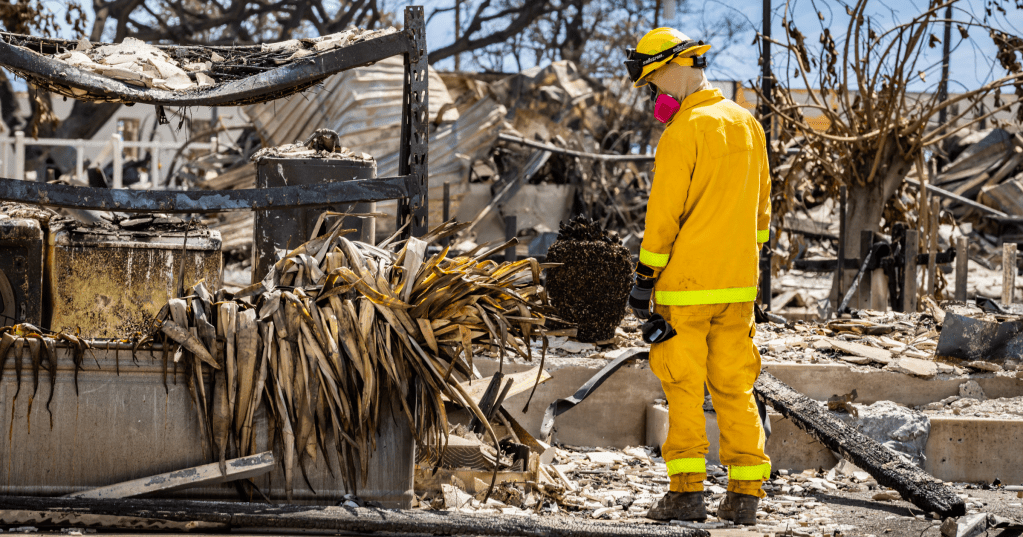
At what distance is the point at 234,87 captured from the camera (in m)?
3.72

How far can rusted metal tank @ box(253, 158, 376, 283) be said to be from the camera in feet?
16.8

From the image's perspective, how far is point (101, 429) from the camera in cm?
324

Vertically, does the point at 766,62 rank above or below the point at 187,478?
above

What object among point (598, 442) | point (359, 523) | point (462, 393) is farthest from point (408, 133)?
point (598, 442)

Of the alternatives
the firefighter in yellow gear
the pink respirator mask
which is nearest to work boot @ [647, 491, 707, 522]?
the firefighter in yellow gear

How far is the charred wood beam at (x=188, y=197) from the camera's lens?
3.51m

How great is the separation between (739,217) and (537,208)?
35.6 feet

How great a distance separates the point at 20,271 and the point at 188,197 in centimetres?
150

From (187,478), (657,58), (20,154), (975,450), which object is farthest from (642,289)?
(20,154)

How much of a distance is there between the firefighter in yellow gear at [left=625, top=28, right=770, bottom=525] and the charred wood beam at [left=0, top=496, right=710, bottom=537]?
0.61 m

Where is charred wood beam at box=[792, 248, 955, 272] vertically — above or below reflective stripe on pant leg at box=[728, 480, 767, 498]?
above

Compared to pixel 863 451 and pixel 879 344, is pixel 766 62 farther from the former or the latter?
pixel 863 451

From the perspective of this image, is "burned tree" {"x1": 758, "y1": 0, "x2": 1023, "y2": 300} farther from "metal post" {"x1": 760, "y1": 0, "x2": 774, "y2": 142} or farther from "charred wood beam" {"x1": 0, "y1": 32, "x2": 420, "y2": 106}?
"charred wood beam" {"x1": 0, "y1": 32, "x2": 420, "y2": 106}

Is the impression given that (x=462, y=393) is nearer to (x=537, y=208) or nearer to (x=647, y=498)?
(x=647, y=498)
